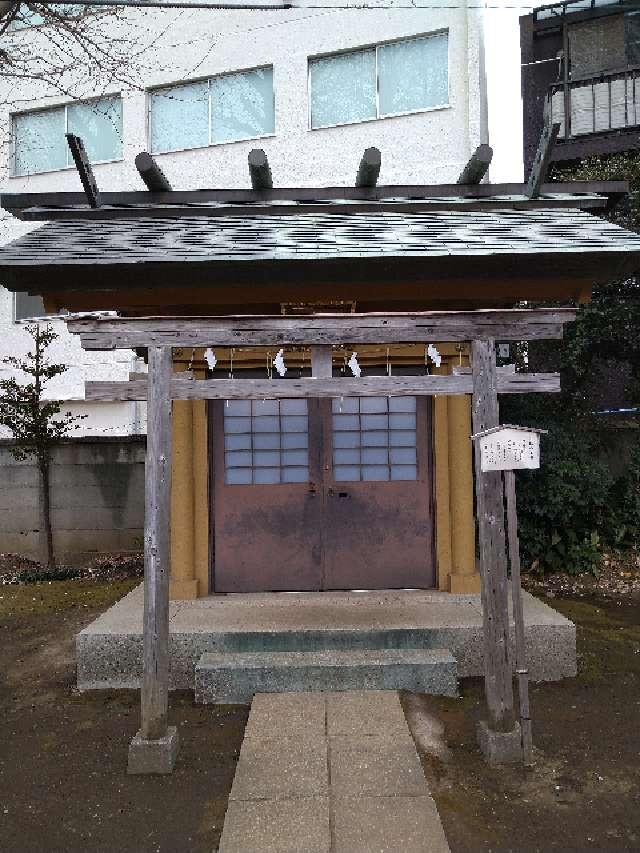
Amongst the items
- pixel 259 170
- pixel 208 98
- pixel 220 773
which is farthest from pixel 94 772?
pixel 208 98

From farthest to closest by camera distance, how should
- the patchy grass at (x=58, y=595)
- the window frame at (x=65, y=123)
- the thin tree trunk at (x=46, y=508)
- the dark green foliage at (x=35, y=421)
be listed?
the window frame at (x=65, y=123) < the thin tree trunk at (x=46, y=508) < the dark green foliage at (x=35, y=421) < the patchy grass at (x=58, y=595)

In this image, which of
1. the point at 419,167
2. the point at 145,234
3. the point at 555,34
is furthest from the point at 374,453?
the point at 555,34

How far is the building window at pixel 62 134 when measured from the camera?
1285cm

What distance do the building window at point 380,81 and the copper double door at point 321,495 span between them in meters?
7.37

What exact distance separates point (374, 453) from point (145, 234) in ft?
11.5

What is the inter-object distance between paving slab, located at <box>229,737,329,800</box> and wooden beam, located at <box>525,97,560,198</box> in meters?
4.61

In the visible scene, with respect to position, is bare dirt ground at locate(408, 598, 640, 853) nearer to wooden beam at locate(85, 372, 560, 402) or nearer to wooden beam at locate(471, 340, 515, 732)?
wooden beam at locate(471, 340, 515, 732)

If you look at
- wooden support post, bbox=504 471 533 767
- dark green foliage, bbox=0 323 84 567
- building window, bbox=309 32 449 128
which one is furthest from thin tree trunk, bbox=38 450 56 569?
wooden support post, bbox=504 471 533 767

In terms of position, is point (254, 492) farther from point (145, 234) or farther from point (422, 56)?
point (422, 56)

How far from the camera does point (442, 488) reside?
6730mm

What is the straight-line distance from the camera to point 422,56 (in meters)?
11.3

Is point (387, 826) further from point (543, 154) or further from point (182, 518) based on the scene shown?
point (543, 154)

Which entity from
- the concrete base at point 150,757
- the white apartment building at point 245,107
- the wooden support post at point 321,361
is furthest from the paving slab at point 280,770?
the white apartment building at point 245,107

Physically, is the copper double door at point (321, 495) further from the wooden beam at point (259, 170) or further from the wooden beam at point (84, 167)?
the wooden beam at point (84, 167)
